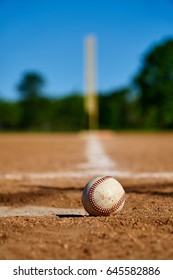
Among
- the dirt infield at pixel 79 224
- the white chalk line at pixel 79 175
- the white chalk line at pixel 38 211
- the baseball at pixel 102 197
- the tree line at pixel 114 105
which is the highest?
the tree line at pixel 114 105

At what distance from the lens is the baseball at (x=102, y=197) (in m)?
4.32

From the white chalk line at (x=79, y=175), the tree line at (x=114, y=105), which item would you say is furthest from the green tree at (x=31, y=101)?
the white chalk line at (x=79, y=175)

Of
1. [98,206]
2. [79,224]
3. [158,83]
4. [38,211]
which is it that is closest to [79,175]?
[38,211]

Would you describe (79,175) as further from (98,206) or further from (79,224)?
(79,224)

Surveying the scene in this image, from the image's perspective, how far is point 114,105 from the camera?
195ft

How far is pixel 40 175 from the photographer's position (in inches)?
312

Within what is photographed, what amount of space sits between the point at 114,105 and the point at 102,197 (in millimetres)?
55358

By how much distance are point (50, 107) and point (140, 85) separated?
22455 mm

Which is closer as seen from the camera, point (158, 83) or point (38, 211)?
point (38, 211)

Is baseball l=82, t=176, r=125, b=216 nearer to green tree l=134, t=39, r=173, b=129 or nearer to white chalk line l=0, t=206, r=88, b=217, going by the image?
white chalk line l=0, t=206, r=88, b=217

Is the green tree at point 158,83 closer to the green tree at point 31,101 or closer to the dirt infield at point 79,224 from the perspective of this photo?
the green tree at point 31,101

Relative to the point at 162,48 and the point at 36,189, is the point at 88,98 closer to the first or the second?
the point at 162,48

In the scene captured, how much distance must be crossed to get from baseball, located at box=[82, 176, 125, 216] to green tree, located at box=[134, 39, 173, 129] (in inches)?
1513

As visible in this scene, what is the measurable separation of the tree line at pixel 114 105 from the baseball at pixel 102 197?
126 feet
